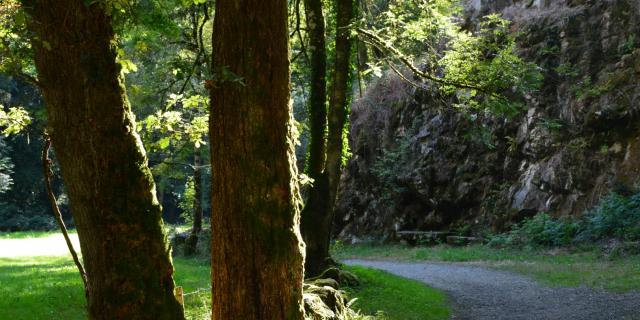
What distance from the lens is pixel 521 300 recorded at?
11.0 metres

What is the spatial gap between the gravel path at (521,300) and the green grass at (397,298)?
1.16 feet

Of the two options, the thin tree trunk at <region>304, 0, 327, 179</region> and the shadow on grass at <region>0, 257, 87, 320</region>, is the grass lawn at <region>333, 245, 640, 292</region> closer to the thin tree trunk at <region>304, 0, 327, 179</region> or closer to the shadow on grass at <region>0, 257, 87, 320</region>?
the thin tree trunk at <region>304, 0, 327, 179</region>

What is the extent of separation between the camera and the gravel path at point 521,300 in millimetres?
9492

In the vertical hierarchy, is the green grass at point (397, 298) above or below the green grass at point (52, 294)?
below

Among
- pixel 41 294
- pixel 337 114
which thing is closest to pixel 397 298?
pixel 337 114

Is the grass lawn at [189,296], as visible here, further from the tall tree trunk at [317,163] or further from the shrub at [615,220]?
the shrub at [615,220]

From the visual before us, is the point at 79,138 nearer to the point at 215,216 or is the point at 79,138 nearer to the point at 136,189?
the point at 136,189

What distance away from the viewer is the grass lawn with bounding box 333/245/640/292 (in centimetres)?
1213

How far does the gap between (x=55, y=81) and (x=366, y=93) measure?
25.0 meters

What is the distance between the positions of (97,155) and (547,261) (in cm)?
1447

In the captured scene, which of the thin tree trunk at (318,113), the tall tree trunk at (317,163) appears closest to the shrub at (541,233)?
the tall tree trunk at (317,163)

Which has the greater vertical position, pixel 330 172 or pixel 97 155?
pixel 330 172

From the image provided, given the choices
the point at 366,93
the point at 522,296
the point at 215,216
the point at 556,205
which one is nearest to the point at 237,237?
the point at 215,216

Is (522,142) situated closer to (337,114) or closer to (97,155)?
(337,114)
